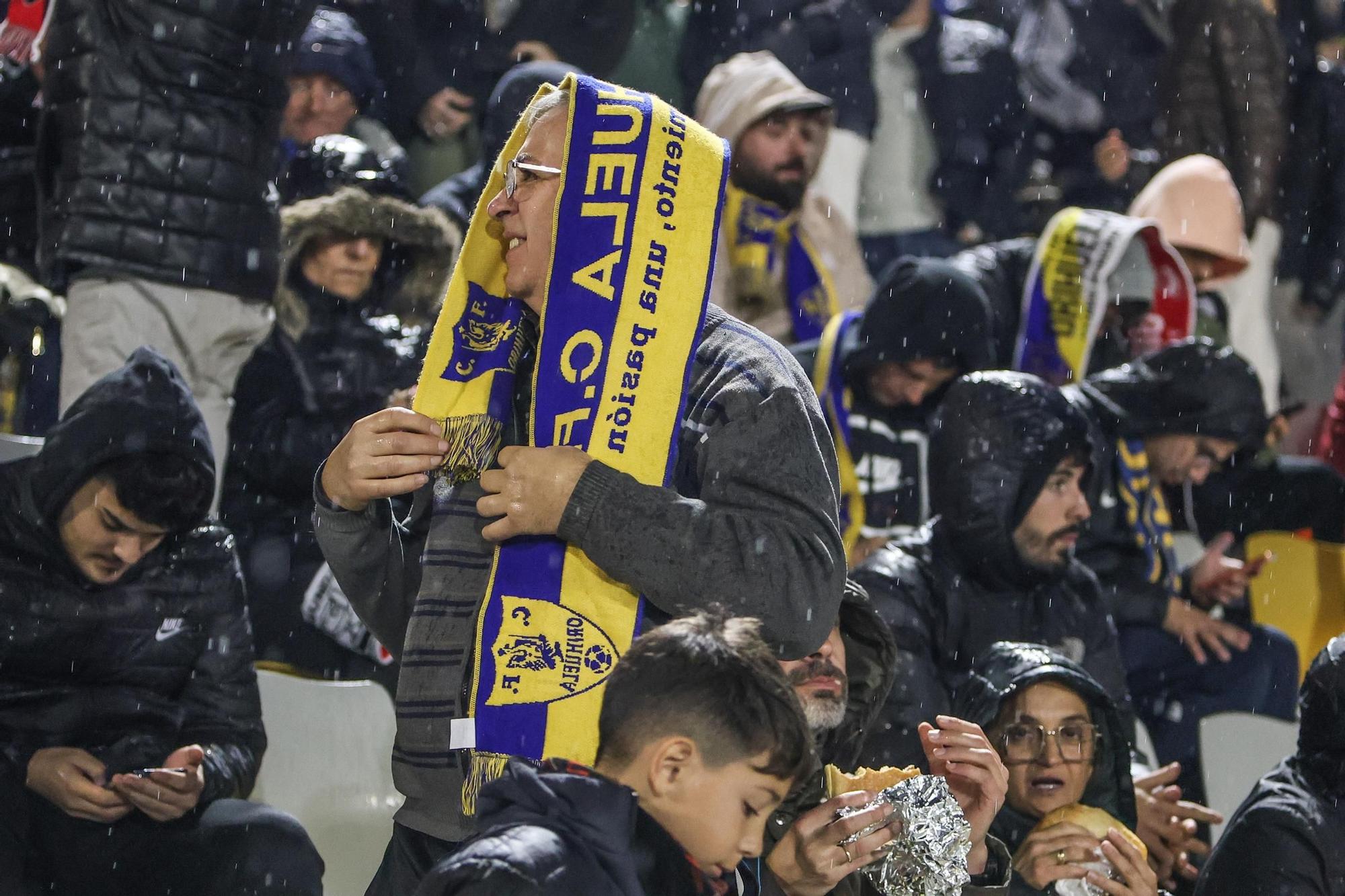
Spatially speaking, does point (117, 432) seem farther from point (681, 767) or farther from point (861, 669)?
point (681, 767)

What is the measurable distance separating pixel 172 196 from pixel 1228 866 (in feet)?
10.6

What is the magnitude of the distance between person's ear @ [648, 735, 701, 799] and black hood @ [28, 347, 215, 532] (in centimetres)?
229

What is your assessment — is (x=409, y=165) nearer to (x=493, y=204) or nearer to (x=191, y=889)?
(x=191, y=889)

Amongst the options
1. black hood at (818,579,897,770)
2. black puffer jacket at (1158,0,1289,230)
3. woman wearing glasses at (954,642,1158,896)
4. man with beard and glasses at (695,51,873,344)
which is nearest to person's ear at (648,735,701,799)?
black hood at (818,579,897,770)

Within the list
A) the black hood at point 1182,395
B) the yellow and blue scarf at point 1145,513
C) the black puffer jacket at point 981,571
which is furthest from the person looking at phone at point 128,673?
the black hood at point 1182,395

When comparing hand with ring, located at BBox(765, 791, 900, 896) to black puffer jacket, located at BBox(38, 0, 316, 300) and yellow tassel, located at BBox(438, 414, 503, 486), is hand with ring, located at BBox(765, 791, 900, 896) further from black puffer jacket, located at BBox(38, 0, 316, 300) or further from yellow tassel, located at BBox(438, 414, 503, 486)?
black puffer jacket, located at BBox(38, 0, 316, 300)

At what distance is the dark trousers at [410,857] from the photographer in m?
2.88

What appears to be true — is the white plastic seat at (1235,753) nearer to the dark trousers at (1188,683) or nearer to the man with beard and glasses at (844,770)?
the dark trousers at (1188,683)

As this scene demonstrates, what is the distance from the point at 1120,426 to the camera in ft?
22.0

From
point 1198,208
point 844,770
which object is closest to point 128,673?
point 844,770

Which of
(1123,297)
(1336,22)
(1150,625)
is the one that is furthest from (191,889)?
(1336,22)

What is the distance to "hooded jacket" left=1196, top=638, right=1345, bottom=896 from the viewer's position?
4168 millimetres

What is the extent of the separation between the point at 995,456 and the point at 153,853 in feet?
8.25

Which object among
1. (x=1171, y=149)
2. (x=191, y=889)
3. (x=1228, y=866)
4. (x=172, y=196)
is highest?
(x=1171, y=149)
